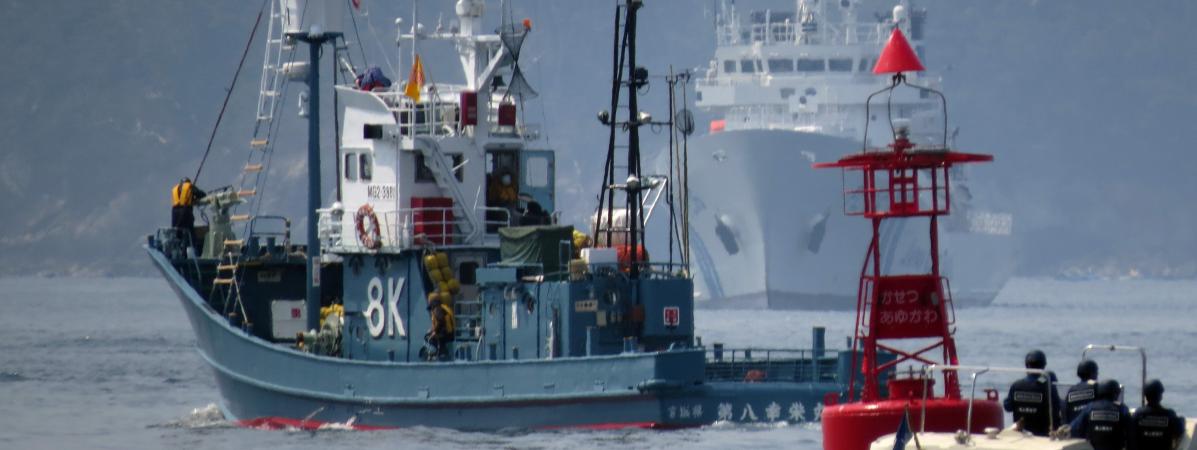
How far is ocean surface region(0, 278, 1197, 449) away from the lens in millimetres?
31828

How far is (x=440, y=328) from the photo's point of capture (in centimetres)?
3369

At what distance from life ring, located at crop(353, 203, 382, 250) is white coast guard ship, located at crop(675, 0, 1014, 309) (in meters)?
48.7

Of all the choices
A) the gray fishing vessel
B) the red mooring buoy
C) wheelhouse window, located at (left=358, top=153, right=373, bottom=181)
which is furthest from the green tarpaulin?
the red mooring buoy

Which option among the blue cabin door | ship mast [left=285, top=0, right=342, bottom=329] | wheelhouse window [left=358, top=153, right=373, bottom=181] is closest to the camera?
wheelhouse window [left=358, top=153, right=373, bottom=181]

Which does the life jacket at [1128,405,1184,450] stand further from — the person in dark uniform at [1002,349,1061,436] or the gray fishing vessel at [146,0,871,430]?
the gray fishing vessel at [146,0,871,430]

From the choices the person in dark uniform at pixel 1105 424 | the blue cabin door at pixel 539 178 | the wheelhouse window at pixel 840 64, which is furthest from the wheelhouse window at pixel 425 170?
the wheelhouse window at pixel 840 64

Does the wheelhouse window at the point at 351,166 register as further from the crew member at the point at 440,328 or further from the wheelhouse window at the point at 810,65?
the wheelhouse window at the point at 810,65

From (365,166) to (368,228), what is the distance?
112 centimetres

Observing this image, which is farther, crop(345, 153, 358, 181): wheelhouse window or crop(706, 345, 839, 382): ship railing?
crop(345, 153, 358, 181): wheelhouse window

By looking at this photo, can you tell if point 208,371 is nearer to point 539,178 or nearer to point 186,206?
point 186,206

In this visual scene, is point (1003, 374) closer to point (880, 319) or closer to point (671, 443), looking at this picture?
point (671, 443)

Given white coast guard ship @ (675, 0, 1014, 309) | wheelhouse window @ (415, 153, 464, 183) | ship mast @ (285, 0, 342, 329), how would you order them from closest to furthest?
wheelhouse window @ (415, 153, 464, 183)
ship mast @ (285, 0, 342, 329)
white coast guard ship @ (675, 0, 1014, 309)

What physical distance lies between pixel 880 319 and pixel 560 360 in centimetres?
677

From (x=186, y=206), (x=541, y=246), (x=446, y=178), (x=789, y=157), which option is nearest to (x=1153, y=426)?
(x=541, y=246)
